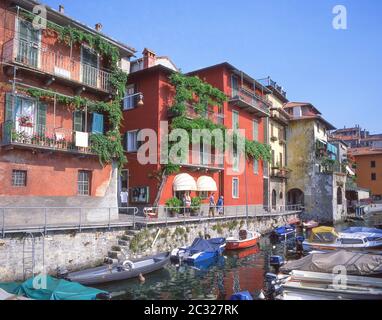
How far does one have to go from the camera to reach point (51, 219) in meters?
20.0

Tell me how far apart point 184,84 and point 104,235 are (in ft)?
48.0

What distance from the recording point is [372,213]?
186 ft

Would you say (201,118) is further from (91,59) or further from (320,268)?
(320,268)

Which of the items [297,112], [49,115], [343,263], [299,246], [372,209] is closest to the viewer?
[343,263]

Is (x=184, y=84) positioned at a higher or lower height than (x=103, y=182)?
higher

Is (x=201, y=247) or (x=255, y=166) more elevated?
(x=255, y=166)

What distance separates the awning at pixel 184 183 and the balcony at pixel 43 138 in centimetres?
801

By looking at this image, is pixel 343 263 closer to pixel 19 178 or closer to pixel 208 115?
pixel 19 178

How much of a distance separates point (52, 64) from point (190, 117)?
1205cm

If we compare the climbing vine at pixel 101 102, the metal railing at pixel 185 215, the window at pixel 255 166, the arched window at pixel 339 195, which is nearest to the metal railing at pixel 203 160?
the metal railing at pixel 185 215

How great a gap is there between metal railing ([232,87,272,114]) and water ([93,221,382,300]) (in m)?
17.7

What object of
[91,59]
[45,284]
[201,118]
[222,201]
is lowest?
[45,284]

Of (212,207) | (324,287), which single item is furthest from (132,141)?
(324,287)

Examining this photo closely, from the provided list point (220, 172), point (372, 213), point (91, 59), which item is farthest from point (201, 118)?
point (372, 213)
